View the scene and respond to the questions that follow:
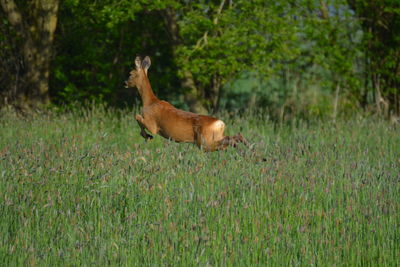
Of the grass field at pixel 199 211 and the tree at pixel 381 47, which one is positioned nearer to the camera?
the grass field at pixel 199 211

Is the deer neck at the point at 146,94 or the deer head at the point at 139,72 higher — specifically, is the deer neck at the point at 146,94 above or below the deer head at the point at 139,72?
below

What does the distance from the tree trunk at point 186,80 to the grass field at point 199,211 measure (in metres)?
5.92

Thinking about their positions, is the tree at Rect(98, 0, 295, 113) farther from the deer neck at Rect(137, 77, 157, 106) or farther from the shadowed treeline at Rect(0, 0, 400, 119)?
the deer neck at Rect(137, 77, 157, 106)

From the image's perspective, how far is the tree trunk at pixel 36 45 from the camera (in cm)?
1316

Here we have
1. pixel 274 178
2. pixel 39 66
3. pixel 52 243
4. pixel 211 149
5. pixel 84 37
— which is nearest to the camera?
pixel 52 243

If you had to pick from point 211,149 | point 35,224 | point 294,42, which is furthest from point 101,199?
point 294,42

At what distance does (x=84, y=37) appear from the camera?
14.7 metres

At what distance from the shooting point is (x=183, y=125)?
316 inches

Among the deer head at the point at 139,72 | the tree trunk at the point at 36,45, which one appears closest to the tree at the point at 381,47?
the deer head at the point at 139,72

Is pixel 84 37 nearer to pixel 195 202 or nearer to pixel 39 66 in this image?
pixel 39 66

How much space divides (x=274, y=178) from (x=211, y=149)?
5.92ft

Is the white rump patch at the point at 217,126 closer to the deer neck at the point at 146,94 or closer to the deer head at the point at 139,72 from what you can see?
the deer neck at the point at 146,94

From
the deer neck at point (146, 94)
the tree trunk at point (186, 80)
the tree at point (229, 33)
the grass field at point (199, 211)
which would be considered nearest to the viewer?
the grass field at point (199, 211)

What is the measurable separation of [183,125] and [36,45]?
6589 mm
